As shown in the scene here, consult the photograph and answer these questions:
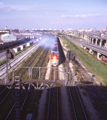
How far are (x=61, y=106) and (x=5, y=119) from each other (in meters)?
4.76

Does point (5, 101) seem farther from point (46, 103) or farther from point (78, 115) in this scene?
point (78, 115)

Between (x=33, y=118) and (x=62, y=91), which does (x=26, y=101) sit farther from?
(x=62, y=91)

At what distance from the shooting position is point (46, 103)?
1187 cm

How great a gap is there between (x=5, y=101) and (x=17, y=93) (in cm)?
541

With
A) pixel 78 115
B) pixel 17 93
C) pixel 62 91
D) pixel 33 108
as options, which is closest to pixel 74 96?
pixel 62 91

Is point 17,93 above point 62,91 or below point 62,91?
above

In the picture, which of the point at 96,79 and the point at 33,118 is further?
the point at 96,79

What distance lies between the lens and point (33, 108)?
36.2ft

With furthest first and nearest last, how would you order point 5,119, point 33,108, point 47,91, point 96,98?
point 47,91 < point 96,98 < point 33,108 < point 5,119

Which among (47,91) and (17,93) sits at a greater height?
(17,93)

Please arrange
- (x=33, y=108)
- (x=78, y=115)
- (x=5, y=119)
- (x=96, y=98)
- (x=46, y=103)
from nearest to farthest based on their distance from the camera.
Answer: (x=5, y=119), (x=78, y=115), (x=33, y=108), (x=46, y=103), (x=96, y=98)

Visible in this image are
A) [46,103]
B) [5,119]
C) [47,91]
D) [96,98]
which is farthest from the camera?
[47,91]

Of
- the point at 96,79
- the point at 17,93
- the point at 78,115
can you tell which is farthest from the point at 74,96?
the point at 17,93

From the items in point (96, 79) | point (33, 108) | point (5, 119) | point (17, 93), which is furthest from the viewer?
point (96, 79)
